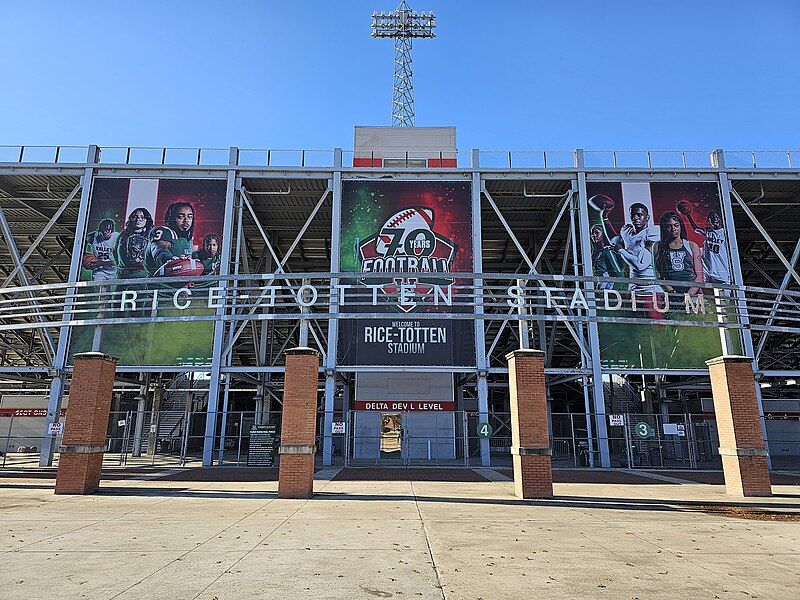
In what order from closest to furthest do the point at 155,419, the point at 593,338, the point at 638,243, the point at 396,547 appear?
the point at 396,547
the point at 593,338
the point at 638,243
the point at 155,419

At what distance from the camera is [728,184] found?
89.4ft

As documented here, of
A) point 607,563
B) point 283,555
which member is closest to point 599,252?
point 607,563

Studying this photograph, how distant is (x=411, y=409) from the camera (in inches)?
1099

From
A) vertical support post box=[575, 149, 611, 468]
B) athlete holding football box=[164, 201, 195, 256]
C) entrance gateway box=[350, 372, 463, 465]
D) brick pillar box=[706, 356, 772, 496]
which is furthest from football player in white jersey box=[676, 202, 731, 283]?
athlete holding football box=[164, 201, 195, 256]

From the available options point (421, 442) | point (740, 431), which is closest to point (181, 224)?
point (421, 442)

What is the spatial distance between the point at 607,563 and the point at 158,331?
23237 mm

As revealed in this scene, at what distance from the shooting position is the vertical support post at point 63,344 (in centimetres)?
2420

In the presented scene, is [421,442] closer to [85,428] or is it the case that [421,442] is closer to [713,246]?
[85,428]

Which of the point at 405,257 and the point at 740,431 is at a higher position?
the point at 405,257

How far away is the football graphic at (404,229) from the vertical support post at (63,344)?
14.2 metres

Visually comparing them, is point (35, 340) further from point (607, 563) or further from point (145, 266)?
point (607, 563)

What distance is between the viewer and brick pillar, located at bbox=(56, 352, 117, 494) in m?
15.0

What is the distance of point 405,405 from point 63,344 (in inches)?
650

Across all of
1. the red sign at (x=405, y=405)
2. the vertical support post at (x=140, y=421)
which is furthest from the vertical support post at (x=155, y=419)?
the red sign at (x=405, y=405)
